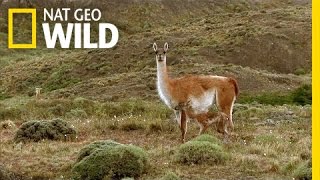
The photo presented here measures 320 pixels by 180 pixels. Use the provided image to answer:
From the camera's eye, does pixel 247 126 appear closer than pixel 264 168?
No

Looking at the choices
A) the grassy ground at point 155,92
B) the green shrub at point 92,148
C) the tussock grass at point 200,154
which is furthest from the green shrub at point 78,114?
the tussock grass at point 200,154

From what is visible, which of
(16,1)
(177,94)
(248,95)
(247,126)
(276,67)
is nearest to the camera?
(177,94)

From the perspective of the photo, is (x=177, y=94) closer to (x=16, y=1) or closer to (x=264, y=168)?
(x=264, y=168)

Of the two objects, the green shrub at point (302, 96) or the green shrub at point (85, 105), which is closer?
the green shrub at point (85, 105)

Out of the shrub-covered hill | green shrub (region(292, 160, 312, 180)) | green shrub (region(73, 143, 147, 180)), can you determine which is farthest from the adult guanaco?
the shrub-covered hill

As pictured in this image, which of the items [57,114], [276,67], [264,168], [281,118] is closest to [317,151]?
[264,168]

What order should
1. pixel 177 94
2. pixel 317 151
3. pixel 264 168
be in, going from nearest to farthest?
1. pixel 317 151
2. pixel 264 168
3. pixel 177 94

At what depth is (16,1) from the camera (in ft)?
239

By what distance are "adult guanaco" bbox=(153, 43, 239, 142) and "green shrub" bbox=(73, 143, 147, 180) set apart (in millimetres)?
2733

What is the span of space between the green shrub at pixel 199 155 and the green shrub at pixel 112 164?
69 centimetres

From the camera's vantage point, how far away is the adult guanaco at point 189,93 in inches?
486

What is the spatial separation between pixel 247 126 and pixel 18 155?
5789 mm

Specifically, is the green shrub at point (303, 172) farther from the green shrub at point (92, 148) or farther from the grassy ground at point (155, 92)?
the green shrub at point (92, 148)

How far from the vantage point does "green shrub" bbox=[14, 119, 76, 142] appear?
517 inches
